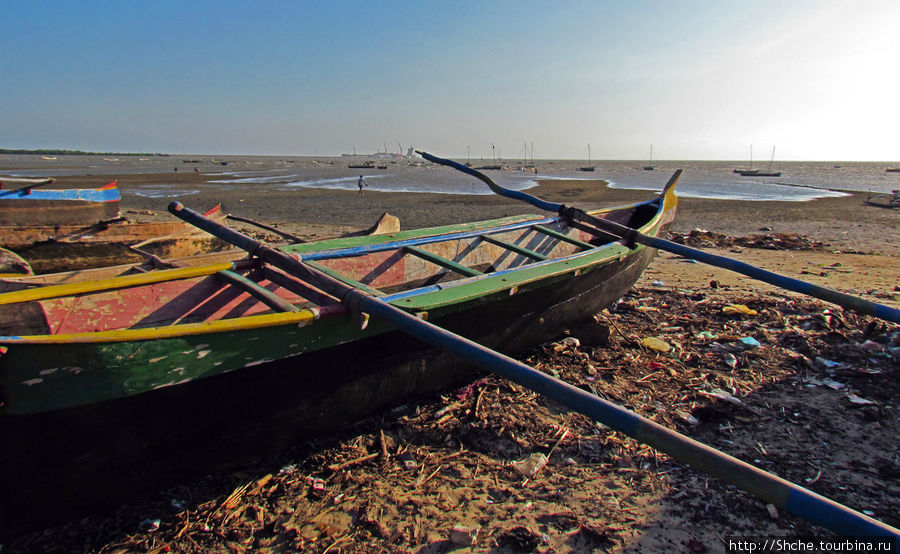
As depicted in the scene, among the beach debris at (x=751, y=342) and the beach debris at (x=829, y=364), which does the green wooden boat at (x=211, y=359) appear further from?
the beach debris at (x=829, y=364)

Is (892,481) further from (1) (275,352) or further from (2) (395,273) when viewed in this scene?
(2) (395,273)

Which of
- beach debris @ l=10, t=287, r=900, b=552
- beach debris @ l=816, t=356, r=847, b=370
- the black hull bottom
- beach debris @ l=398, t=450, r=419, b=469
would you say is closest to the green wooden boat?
the black hull bottom

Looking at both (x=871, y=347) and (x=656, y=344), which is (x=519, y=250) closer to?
(x=656, y=344)

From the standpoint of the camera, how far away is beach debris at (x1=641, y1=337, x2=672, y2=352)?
4.54 m

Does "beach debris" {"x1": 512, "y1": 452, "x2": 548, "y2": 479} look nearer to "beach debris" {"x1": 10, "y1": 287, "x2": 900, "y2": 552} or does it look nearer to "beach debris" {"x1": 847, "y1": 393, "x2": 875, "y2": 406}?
"beach debris" {"x1": 10, "y1": 287, "x2": 900, "y2": 552}

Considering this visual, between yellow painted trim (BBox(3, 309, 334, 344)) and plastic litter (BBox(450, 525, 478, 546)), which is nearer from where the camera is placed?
yellow painted trim (BBox(3, 309, 334, 344))

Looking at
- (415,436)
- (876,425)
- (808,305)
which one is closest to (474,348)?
(415,436)

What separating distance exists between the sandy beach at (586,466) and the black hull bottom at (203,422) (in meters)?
0.22

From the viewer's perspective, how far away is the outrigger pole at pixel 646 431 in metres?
1.50

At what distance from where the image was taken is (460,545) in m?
2.28

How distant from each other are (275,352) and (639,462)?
7.37 feet

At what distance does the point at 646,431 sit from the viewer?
5.97 ft

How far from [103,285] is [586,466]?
3.08m

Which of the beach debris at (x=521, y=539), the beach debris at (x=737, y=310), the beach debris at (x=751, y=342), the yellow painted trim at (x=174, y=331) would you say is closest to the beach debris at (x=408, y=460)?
the beach debris at (x=521, y=539)
